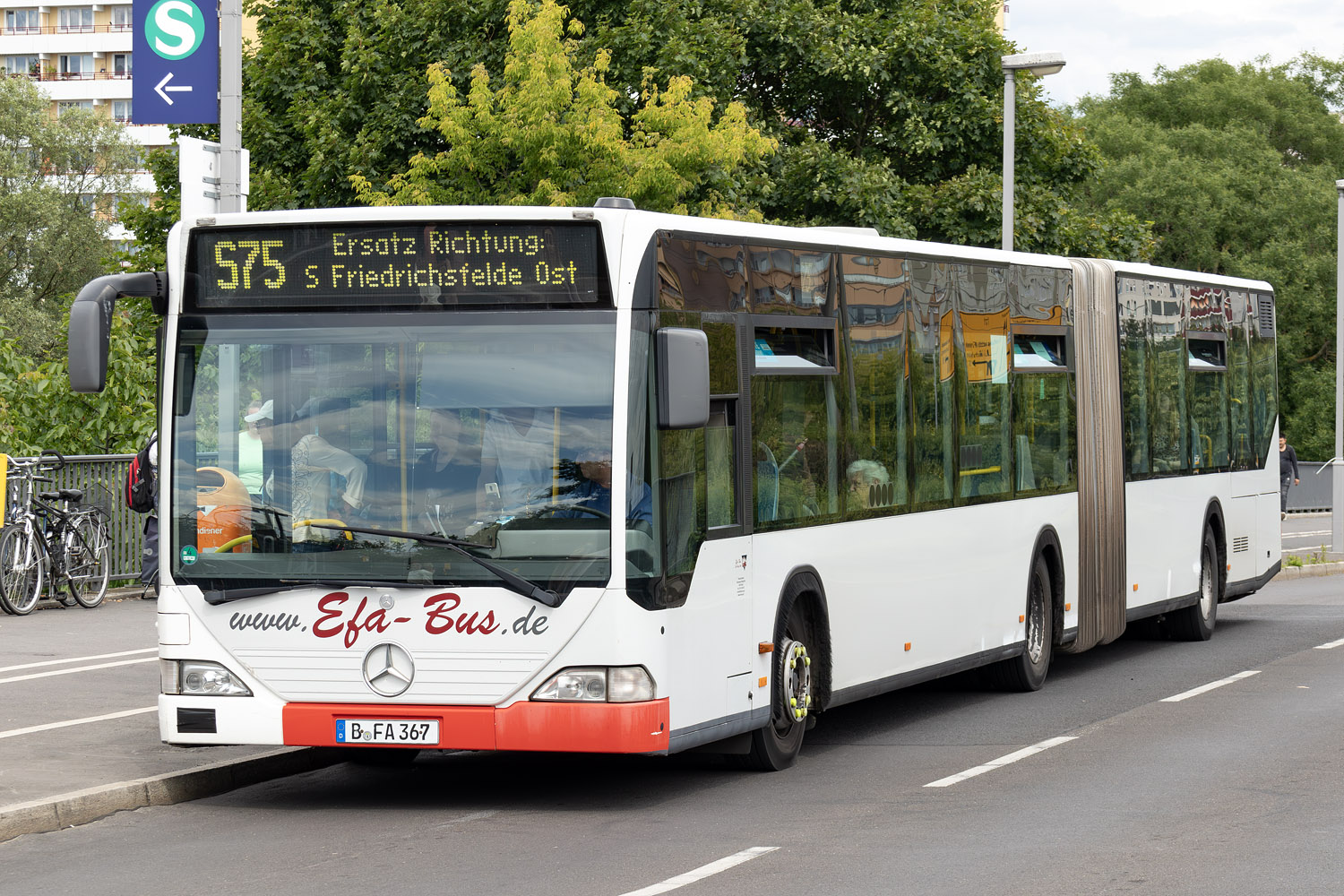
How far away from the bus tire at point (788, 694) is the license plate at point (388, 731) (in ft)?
6.54

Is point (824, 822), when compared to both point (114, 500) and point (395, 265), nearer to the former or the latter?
point (395, 265)

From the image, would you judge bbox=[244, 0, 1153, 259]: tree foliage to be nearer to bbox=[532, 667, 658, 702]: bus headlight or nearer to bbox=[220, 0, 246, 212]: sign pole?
bbox=[220, 0, 246, 212]: sign pole

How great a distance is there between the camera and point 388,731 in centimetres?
901

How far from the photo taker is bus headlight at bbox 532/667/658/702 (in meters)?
8.82

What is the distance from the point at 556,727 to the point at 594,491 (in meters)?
1.06

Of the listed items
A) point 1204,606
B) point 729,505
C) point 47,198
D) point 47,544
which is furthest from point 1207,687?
point 47,198

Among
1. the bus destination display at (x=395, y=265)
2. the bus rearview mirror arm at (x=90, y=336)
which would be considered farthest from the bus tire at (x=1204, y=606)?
the bus rearview mirror arm at (x=90, y=336)

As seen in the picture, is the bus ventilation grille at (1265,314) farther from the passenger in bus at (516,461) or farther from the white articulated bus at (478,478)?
the passenger in bus at (516,461)

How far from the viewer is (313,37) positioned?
32.6 meters

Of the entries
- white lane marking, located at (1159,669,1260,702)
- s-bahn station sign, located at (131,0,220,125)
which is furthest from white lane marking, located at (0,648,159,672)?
white lane marking, located at (1159,669,1260,702)

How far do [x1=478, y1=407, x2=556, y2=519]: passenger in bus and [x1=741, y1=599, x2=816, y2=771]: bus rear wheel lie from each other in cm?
192

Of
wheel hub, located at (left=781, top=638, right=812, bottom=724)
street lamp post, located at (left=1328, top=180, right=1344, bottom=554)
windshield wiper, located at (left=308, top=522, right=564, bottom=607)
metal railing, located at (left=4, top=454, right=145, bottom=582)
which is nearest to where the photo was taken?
windshield wiper, located at (left=308, top=522, right=564, bottom=607)

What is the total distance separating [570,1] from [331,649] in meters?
24.2

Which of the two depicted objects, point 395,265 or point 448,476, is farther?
point 395,265
